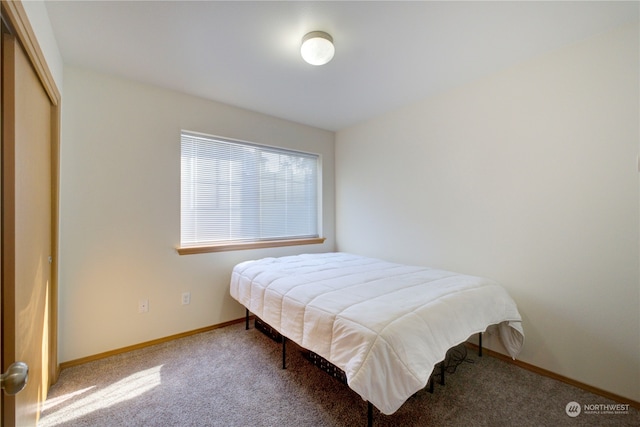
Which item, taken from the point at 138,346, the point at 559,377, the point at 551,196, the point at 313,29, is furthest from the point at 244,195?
the point at 559,377

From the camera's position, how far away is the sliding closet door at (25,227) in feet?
3.37

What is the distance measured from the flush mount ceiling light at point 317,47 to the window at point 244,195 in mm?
1512

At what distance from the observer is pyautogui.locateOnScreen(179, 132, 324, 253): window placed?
2.76m

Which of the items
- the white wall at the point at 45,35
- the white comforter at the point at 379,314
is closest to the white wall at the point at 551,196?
the white comforter at the point at 379,314

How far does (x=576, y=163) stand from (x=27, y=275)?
11.0 feet

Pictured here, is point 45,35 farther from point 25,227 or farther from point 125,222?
point 125,222

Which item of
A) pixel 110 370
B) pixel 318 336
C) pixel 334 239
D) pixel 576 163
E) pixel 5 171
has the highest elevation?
pixel 576 163

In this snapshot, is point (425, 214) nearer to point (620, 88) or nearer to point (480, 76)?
point (480, 76)

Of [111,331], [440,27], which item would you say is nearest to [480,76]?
[440,27]

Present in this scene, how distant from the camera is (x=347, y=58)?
205 cm

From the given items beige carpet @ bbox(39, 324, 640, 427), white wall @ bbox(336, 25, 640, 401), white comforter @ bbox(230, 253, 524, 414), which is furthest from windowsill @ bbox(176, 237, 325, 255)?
white wall @ bbox(336, 25, 640, 401)

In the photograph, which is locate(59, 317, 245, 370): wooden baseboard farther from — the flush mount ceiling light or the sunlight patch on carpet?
the flush mount ceiling light

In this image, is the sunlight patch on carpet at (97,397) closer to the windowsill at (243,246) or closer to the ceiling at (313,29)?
the windowsill at (243,246)

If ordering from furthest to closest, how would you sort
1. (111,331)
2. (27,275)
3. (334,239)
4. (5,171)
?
(334,239)
(111,331)
(27,275)
(5,171)
